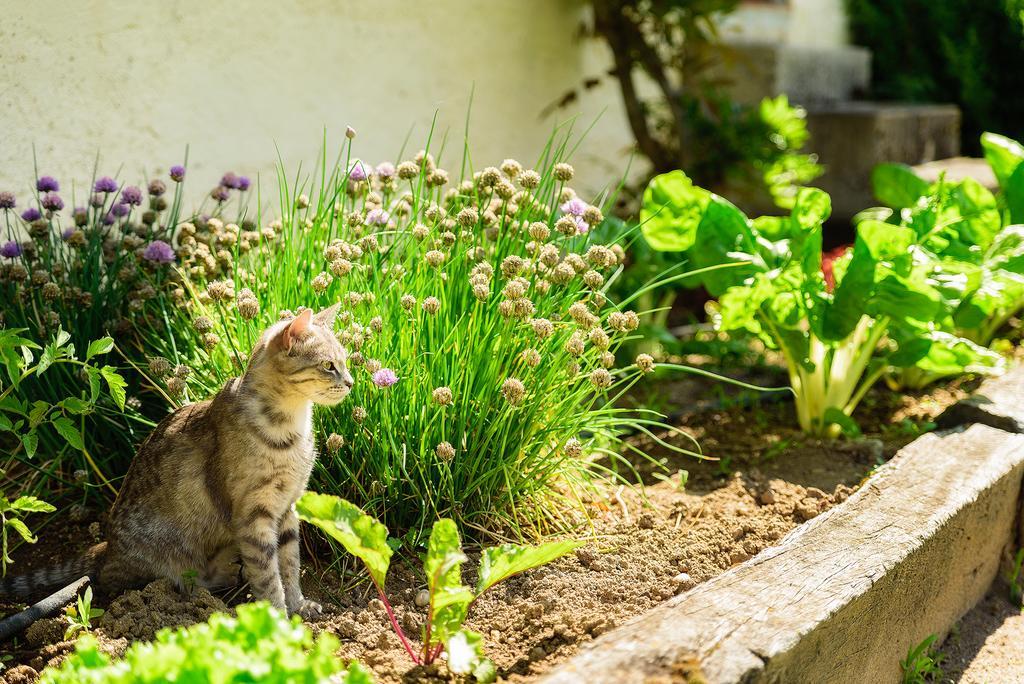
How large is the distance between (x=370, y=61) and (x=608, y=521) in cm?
261

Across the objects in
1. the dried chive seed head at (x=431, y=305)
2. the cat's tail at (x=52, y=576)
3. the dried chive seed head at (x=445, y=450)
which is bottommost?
the cat's tail at (x=52, y=576)

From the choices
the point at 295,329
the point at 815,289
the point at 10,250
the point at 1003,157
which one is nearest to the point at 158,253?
the point at 10,250

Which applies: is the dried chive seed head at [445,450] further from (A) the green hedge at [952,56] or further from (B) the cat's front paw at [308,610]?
(A) the green hedge at [952,56]

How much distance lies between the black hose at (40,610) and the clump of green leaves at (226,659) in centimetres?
76

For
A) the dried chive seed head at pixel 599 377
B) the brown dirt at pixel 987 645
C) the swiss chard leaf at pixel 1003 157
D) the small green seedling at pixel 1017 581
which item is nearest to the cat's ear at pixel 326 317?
the dried chive seed head at pixel 599 377

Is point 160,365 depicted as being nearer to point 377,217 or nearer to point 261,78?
point 377,217

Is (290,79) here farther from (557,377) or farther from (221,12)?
(557,377)

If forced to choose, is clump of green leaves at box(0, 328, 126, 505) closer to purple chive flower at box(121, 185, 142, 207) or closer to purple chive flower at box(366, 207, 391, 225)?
purple chive flower at box(121, 185, 142, 207)

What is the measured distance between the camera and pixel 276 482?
7.53 ft

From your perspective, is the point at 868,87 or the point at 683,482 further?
the point at 868,87

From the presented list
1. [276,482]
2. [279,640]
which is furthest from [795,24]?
[279,640]

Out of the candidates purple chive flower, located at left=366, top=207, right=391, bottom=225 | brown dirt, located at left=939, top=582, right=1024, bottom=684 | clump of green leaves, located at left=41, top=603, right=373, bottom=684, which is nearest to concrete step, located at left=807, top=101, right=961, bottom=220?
brown dirt, located at left=939, top=582, right=1024, bottom=684

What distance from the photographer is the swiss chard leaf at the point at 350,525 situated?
1879mm

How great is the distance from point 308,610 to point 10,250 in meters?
1.34
